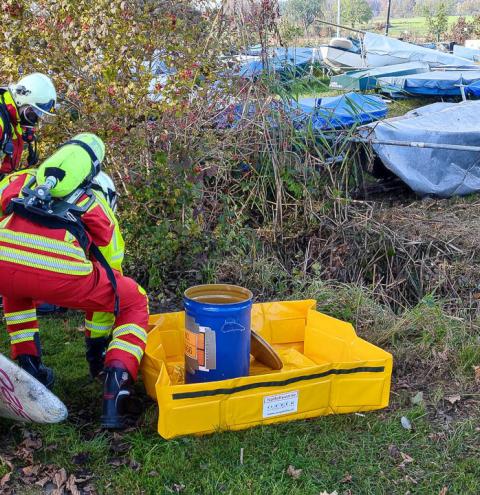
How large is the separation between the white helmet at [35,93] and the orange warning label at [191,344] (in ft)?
7.20

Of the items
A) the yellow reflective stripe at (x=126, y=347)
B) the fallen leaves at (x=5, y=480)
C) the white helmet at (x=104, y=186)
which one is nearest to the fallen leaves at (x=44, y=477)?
the fallen leaves at (x=5, y=480)

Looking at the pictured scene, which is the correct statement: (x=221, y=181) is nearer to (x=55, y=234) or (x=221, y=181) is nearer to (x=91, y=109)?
(x=91, y=109)

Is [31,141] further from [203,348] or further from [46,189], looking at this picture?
[203,348]

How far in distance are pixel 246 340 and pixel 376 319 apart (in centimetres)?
151

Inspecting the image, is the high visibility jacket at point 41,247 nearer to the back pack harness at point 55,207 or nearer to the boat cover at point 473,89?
the back pack harness at point 55,207

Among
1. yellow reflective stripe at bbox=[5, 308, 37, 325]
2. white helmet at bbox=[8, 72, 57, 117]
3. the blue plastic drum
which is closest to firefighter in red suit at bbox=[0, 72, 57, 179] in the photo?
white helmet at bbox=[8, 72, 57, 117]

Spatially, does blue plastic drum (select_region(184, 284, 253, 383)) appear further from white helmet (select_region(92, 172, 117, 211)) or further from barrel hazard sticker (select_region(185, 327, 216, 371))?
white helmet (select_region(92, 172, 117, 211))

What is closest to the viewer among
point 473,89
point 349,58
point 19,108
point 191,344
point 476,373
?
point 191,344

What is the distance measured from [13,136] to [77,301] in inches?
77.6

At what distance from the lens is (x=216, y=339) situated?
3.80 meters

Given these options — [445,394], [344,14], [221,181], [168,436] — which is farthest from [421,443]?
[344,14]

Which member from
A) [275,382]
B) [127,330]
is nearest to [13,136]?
[127,330]

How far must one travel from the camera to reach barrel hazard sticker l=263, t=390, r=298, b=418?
12.3ft

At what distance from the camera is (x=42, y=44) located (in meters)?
5.80
